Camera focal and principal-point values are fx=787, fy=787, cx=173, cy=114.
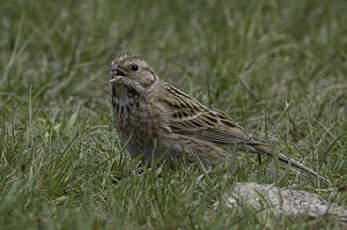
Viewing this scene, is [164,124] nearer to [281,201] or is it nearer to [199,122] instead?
[199,122]

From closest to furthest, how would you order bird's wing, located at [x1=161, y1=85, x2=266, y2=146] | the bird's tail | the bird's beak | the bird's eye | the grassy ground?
the grassy ground
the bird's tail
the bird's beak
the bird's eye
bird's wing, located at [x1=161, y1=85, x2=266, y2=146]

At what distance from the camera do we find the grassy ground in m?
4.45

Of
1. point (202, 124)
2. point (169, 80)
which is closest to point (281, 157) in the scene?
point (202, 124)

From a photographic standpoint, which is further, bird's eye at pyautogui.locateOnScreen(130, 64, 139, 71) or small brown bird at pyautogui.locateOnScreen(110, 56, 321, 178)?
bird's eye at pyautogui.locateOnScreen(130, 64, 139, 71)

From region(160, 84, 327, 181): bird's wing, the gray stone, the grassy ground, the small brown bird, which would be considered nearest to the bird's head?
the small brown bird

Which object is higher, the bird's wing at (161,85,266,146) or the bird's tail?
the bird's wing at (161,85,266,146)

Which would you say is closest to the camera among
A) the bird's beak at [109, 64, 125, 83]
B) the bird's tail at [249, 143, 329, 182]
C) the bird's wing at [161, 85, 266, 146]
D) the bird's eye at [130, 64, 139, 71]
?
the bird's tail at [249, 143, 329, 182]

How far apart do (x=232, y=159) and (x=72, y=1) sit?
454 cm

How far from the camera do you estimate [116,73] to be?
5.60 metres

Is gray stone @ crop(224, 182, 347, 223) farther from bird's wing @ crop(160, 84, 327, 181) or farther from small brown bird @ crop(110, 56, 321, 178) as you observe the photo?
bird's wing @ crop(160, 84, 327, 181)

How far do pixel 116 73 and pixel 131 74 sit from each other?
0.40ft

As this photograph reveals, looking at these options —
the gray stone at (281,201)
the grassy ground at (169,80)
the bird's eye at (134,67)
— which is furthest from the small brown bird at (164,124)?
the gray stone at (281,201)

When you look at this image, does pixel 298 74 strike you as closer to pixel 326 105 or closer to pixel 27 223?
pixel 326 105

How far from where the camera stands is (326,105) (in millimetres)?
6988
